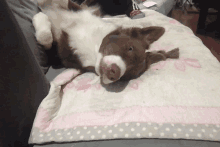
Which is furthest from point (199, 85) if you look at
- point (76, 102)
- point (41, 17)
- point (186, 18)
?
point (186, 18)

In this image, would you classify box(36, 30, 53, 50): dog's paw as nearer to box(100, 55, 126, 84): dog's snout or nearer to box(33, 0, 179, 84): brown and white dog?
box(33, 0, 179, 84): brown and white dog

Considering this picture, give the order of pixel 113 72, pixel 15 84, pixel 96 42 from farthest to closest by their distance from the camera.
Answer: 1. pixel 96 42
2. pixel 113 72
3. pixel 15 84

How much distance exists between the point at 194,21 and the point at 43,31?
16.0 ft

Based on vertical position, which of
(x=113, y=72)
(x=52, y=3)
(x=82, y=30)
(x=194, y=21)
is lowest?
(x=194, y=21)

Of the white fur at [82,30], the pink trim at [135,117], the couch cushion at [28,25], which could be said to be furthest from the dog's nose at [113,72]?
the couch cushion at [28,25]

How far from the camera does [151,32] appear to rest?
61.6 inches

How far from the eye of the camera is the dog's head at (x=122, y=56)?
119 centimetres

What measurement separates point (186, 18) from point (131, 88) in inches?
192

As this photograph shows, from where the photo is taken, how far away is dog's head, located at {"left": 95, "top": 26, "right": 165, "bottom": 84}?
119cm

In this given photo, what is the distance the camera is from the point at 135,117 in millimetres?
937

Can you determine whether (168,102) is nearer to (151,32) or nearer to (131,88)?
(131,88)

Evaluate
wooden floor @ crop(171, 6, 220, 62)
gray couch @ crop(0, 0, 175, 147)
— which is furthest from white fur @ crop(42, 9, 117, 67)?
wooden floor @ crop(171, 6, 220, 62)

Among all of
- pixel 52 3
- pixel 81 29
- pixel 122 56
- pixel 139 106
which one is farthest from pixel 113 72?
pixel 52 3

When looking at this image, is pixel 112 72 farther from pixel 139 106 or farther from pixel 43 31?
pixel 43 31
